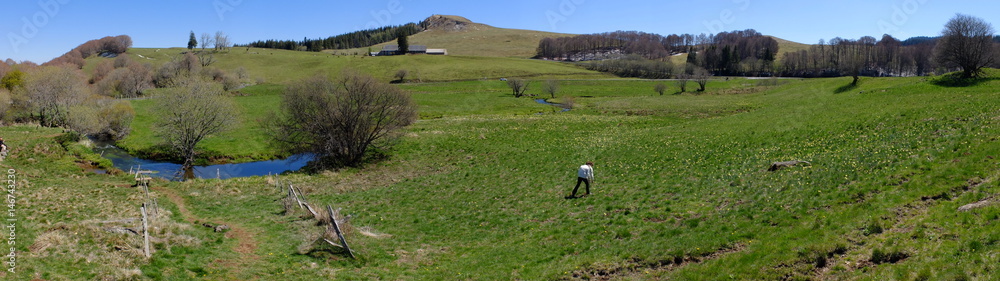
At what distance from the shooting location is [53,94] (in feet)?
195

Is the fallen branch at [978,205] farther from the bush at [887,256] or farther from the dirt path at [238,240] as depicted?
the dirt path at [238,240]

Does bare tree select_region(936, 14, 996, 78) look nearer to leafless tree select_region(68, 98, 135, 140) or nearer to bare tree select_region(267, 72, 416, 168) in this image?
bare tree select_region(267, 72, 416, 168)

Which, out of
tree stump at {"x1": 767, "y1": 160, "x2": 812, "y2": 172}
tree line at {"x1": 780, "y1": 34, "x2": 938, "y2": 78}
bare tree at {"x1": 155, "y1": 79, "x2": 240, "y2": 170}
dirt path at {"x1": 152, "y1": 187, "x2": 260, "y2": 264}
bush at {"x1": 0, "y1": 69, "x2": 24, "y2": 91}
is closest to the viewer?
dirt path at {"x1": 152, "y1": 187, "x2": 260, "y2": 264}

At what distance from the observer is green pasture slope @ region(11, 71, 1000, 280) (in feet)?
43.8

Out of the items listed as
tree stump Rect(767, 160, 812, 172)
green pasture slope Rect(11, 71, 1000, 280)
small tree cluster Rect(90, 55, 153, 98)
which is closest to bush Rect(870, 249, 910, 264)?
green pasture slope Rect(11, 71, 1000, 280)

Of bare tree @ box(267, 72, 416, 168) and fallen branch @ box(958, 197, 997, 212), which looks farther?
bare tree @ box(267, 72, 416, 168)

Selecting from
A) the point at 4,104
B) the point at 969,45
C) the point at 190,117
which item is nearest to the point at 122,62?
the point at 4,104

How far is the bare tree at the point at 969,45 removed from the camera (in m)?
48.9

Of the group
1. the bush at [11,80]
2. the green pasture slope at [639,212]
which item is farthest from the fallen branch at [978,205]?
the bush at [11,80]

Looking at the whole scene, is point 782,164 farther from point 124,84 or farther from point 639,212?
point 124,84

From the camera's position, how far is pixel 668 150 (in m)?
34.5

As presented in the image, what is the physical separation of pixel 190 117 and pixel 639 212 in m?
45.7

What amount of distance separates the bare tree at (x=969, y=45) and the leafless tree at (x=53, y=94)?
104 m

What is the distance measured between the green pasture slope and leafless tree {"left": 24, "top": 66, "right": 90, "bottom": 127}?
96.8 feet
